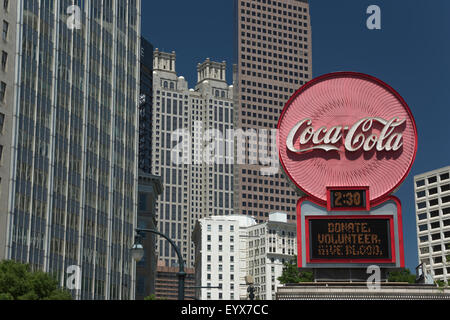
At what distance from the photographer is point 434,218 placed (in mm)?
189250

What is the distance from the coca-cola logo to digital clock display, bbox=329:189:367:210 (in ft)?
11.0

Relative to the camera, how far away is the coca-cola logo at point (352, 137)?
61.5 metres

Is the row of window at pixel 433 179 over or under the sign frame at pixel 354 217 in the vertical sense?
over

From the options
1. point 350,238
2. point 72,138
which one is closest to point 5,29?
point 72,138

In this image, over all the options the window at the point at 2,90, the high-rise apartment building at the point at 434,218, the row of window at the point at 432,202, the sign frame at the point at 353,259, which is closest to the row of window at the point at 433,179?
the high-rise apartment building at the point at 434,218

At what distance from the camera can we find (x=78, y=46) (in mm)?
110875

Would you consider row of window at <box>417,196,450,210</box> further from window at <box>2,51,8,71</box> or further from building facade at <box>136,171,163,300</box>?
window at <box>2,51,8,71</box>

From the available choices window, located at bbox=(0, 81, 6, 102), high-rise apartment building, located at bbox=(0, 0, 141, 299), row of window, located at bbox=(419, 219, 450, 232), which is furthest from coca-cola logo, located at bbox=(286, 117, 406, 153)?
row of window, located at bbox=(419, 219, 450, 232)

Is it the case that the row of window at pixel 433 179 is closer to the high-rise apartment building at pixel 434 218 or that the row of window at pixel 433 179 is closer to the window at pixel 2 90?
the high-rise apartment building at pixel 434 218

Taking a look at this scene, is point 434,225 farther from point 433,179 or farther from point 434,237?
point 433,179

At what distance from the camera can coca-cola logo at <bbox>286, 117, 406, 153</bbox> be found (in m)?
61.5

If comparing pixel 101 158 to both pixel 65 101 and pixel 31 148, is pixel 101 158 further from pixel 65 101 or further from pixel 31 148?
pixel 31 148

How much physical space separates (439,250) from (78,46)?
11043cm

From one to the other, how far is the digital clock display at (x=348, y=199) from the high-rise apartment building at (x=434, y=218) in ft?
422
